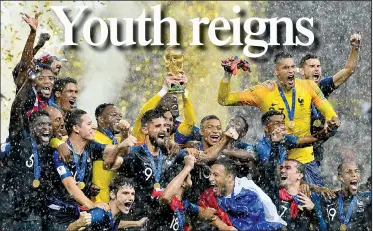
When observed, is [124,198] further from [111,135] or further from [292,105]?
[292,105]

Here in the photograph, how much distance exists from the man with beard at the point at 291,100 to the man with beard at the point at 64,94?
1.60 m

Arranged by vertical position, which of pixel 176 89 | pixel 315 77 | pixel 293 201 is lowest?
pixel 293 201

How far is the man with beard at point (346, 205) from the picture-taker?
14.6m

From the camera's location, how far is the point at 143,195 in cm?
1380

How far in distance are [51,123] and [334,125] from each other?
3.00m

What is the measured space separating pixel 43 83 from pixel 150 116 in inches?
44.5

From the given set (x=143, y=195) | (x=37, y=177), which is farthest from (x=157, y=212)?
(x=37, y=177)

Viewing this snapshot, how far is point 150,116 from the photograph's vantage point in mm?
13867

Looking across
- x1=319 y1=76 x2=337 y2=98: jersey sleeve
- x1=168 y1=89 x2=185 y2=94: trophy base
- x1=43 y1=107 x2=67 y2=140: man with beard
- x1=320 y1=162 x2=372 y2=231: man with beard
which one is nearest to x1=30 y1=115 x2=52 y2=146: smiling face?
x1=43 y1=107 x2=67 y2=140: man with beard

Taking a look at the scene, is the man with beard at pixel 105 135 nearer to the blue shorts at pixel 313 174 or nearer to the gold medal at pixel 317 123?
the blue shorts at pixel 313 174

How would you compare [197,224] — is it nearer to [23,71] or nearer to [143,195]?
[143,195]

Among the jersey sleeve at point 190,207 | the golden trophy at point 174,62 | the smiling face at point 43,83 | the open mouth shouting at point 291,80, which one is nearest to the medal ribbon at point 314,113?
the open mouth shouting at point 291,80

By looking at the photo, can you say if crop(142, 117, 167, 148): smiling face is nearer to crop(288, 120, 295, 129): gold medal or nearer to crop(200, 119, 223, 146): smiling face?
crop(200, 119, 223, 146): smiling face

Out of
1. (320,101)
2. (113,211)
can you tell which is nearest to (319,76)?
(320,101)
